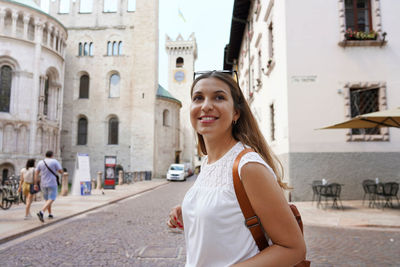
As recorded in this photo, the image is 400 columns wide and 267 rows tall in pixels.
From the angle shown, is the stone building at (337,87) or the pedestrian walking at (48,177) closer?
the pedestrian walking at (48,177)

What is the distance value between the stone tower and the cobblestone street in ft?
200

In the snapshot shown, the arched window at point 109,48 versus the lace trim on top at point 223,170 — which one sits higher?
the arched window at point 109,48

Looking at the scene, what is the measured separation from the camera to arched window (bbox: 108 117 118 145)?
38.1 metres

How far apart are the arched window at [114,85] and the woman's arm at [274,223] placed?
3879 cm

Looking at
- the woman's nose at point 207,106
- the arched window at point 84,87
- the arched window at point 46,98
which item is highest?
the arched window at point 84,87

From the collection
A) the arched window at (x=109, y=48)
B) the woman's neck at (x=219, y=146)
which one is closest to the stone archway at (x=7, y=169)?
the arched window at (x=109, y=48)

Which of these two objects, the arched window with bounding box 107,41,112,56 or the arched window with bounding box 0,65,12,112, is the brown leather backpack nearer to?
the arched window with bounding box 0,65,12,112

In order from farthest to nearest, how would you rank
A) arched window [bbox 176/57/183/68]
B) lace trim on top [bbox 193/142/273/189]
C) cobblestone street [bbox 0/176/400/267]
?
arched window [bbox 176/57/183/68] → cobblestone street [bbox 0/176/400/267] → lace trim on top [bbox 193/142/273/189]

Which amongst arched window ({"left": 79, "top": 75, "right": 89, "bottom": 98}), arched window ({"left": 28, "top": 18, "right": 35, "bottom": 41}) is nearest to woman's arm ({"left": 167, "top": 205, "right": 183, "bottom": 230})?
arched window ({"left": 28, "top": 18, "right": 35, "bottom": 41})

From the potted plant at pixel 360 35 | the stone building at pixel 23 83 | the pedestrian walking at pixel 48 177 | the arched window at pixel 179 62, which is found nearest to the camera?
the pedestrian walking at pixel 48 177

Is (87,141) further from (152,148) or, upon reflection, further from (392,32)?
(392,32)

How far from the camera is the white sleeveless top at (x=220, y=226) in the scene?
130cm

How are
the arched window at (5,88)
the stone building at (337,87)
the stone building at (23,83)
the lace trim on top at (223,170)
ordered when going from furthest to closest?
the arched window at (5,88) → the stone building at (23,83) → the stone building at (337,87) → the lace trim on top at (223,170)

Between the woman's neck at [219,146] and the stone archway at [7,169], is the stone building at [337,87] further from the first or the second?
the stone archway at [7,169]
